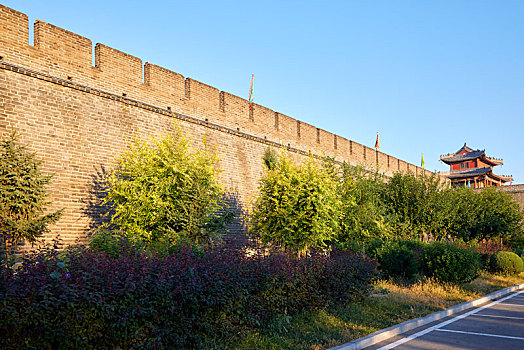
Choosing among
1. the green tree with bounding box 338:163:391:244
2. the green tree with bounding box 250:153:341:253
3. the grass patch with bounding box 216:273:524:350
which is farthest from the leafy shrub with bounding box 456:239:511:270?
the green tree with bounding box 250:153:341:253

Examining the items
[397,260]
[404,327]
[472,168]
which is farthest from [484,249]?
[472,168]

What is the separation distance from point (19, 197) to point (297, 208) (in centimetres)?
854

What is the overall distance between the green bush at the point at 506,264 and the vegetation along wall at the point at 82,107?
465 inches

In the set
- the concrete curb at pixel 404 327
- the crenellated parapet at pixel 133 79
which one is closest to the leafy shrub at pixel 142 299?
the concrete curb at pixel 404 327

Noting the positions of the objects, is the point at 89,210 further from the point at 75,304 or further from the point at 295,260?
the point at 75,304

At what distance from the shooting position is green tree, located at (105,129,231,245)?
11.9 meters

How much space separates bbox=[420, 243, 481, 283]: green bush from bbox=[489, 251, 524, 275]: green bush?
5590 millimetres

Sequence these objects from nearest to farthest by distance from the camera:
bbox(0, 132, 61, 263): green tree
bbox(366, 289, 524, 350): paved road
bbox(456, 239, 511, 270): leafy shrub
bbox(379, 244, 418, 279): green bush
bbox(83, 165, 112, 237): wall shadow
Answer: bbox(366, 289, 524, 350): paved road, bbox(0, 132, 61, 263): green tree, bbox(83, 165, 112, 237): wall shadow, bbox(379, 244, 418, 279): green bush, bbox(456, 239, 511, 270): leafy shrub

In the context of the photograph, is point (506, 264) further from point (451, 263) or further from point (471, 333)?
point (471, 333)

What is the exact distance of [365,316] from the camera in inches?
359

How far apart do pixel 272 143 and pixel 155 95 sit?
756 cm

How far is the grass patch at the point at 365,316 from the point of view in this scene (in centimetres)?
688

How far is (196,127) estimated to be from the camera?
687 inches

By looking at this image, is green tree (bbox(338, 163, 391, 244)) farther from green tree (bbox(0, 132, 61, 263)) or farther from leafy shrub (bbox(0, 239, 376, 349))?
green tree (bbox(0, 132, 61, 263))
